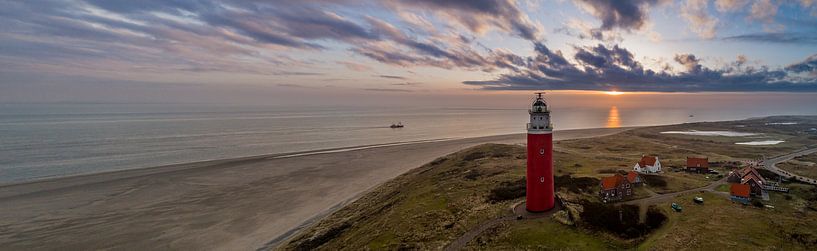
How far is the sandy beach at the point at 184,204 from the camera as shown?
44344 millimetres

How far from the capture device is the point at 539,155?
112ft

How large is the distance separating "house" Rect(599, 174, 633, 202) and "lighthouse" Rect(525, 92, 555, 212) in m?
11.6

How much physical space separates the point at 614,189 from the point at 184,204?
65.8m

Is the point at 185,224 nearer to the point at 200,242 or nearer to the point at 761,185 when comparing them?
the point at 200,242

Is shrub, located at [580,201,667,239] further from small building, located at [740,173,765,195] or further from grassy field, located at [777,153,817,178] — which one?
grassy field, located at [777,153,817,178]

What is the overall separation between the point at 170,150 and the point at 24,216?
6337cm

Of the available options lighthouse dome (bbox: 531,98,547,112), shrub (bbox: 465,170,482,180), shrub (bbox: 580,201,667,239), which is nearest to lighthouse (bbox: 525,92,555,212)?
lighthouse dome (bbox: 531,98,547,112)

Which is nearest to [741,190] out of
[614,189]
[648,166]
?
[614,189]

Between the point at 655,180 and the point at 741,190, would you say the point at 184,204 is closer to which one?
the point at 655,180

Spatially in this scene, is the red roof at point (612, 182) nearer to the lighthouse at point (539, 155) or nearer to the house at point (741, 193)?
the lighthouse at point (539, 155)

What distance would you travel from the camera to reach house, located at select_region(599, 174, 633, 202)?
42838 millimetres

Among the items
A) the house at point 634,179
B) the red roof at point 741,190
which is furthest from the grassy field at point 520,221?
the red roof at point 741,190

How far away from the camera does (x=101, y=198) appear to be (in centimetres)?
6022

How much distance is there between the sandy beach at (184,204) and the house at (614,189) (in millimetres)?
39708
